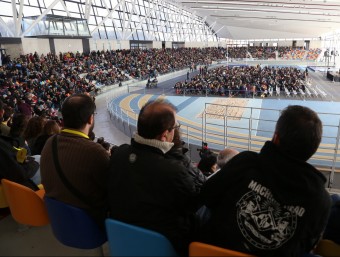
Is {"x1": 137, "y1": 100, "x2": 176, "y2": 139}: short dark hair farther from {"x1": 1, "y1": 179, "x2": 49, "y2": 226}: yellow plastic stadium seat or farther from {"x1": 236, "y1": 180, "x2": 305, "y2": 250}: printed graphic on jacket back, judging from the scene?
{"x1": 1, "y1": 179, "x2": 49, "y2": 226}: yellow plastic stadium seat

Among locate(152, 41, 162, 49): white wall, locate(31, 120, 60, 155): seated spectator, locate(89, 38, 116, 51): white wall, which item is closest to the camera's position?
locate(31, 120, 60, 155): seated spectator

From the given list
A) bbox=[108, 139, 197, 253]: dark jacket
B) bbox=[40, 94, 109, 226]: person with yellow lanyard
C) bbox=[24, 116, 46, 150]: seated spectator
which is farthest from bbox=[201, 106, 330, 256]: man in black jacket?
bbox=[24, 116, 46, 150]: seated spectator

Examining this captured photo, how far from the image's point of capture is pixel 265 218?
4.05ft

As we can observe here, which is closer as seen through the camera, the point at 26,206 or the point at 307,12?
the point at 26,206

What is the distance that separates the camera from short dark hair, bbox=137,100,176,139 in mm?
1521

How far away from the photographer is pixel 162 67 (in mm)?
31172

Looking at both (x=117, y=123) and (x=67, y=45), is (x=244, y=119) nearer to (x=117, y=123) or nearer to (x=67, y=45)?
(x=117, y=123)

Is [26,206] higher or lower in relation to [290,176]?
lower

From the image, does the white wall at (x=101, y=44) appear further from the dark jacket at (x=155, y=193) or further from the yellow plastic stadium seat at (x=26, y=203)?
the dark jacket at (x=155, y=193)

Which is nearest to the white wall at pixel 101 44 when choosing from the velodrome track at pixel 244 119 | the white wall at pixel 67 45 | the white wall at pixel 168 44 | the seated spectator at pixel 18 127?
the white wall at pixel 67 45

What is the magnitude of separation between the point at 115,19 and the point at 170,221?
3255 centimetres

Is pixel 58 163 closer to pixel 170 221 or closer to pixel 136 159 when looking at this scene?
pixel 136 159

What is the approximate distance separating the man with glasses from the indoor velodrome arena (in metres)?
0.01

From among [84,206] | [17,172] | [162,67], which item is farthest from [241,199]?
[162,67]
